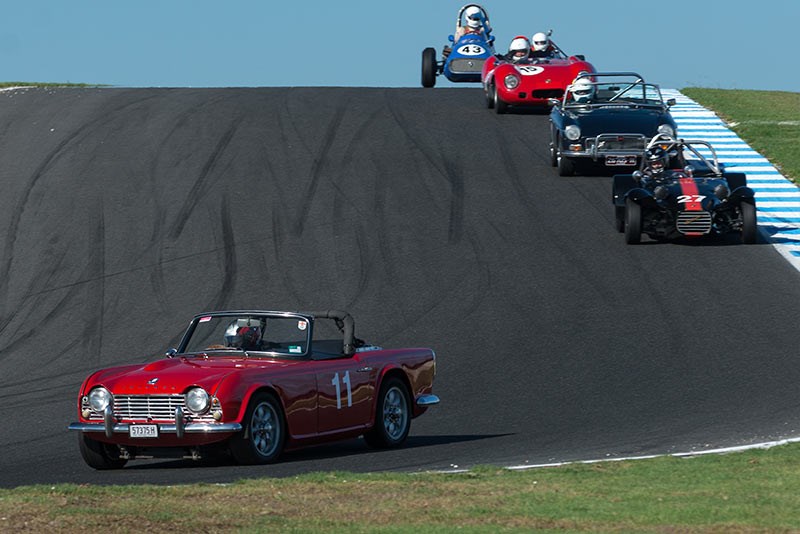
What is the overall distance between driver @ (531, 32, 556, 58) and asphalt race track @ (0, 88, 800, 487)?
1.53 m

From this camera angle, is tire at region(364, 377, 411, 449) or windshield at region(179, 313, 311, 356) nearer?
windshield at region(179, 313, 311, 356)

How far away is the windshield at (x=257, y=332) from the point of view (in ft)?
33.4

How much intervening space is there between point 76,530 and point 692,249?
14.0 m

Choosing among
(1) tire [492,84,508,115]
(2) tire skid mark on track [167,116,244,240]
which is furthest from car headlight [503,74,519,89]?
(2) tire skid mark on track [167,116,244,240]

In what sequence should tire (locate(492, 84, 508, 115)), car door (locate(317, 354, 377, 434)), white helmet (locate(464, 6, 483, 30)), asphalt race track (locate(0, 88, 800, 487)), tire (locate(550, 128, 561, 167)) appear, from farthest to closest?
white helmet (locate(464, 6, 483, 30)), tire (locate(492, 84, 508, 115)), tire (locate(550, 128, 561, 167)), asphalt race track (locate(0, 88, 800, 487)), car door (locate(317, 354, 377, 434))

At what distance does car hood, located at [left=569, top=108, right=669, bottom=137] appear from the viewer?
853 inches

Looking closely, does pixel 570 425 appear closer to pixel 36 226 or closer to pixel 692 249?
pixel 692 249

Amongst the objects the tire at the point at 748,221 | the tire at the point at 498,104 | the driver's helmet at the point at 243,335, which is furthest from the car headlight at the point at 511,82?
the driver's helmet at the point at 243,335

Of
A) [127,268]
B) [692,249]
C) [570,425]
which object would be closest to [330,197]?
[127,268]

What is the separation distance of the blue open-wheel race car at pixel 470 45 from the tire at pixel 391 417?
21.1 meters

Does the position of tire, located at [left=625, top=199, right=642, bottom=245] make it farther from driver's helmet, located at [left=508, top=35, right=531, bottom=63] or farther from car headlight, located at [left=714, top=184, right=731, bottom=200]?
driver's helmet, located at [left=508, top=35, right=531, bottom=63]

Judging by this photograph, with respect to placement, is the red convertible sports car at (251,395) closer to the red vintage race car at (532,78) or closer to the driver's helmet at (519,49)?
the red vintage race car at (532,78)

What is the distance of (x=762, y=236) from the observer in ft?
64.5

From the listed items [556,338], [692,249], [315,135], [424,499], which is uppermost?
[315,135]
